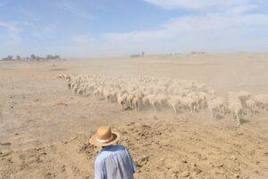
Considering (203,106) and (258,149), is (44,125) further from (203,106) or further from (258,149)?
(258,149)

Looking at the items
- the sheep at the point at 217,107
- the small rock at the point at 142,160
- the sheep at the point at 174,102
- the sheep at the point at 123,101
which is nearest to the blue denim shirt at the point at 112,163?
the small rock at the point at 142,160

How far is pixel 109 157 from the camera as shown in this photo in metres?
4.79

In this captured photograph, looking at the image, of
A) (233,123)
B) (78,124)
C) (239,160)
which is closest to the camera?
(239,160)

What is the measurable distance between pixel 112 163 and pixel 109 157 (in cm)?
9

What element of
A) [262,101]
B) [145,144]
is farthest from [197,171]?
[262,101]

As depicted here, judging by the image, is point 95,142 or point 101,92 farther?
point 101,92

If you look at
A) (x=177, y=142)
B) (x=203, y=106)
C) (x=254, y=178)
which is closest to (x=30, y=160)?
(x=177, y=142)

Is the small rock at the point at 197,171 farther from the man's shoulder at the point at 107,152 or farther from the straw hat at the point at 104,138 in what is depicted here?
the straw hat at the point at 104,138

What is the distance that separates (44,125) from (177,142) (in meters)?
6.10

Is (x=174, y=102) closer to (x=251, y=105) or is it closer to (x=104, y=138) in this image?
(x=251, y=105)

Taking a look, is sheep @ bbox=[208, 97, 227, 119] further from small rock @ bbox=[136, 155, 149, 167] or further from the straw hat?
the straw hat

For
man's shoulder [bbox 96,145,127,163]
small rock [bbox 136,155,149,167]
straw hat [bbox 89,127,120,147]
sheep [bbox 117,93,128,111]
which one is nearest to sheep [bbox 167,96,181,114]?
sheep [bbox 117,93,128,111]

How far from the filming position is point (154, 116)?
49.3 ft

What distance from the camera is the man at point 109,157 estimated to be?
4.67 m
